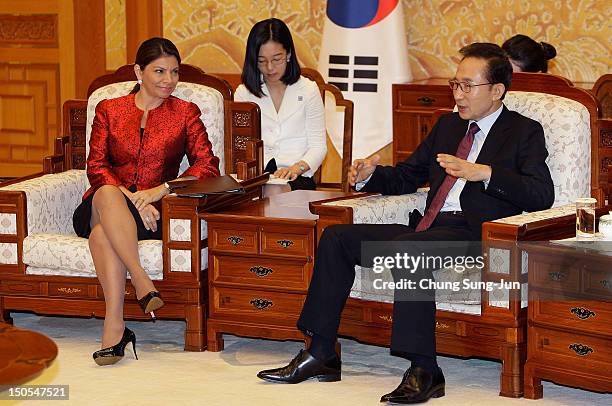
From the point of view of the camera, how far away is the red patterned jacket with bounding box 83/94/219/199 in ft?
17.7

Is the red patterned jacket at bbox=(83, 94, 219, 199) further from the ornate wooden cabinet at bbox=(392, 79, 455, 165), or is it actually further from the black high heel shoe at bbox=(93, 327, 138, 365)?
the ornate wooden cabinet at bbox=(392, 79, 455, 165)

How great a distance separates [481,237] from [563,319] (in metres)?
0.46

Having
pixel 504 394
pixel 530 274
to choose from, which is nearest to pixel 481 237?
pixel 530 274

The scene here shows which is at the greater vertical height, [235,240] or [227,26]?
[227,26]

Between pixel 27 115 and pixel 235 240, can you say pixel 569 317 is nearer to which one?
pixel 235 240

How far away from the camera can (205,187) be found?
5102mm

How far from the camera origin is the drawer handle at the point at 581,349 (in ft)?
14.0

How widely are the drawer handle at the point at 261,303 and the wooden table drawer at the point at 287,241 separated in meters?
0.21

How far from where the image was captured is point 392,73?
25.4ft

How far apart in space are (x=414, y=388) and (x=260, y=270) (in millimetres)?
950

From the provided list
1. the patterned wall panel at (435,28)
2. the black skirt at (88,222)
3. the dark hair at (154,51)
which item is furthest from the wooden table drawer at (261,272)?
the patterned wall panel at (435,28)

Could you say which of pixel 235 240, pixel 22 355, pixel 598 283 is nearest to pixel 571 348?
pixel 598 283

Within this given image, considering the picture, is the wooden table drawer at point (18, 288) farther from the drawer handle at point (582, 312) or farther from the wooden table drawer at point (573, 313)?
the drawer handle at point (582, 312)

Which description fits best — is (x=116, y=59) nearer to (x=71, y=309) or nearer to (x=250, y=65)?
(x=250, y=65)
